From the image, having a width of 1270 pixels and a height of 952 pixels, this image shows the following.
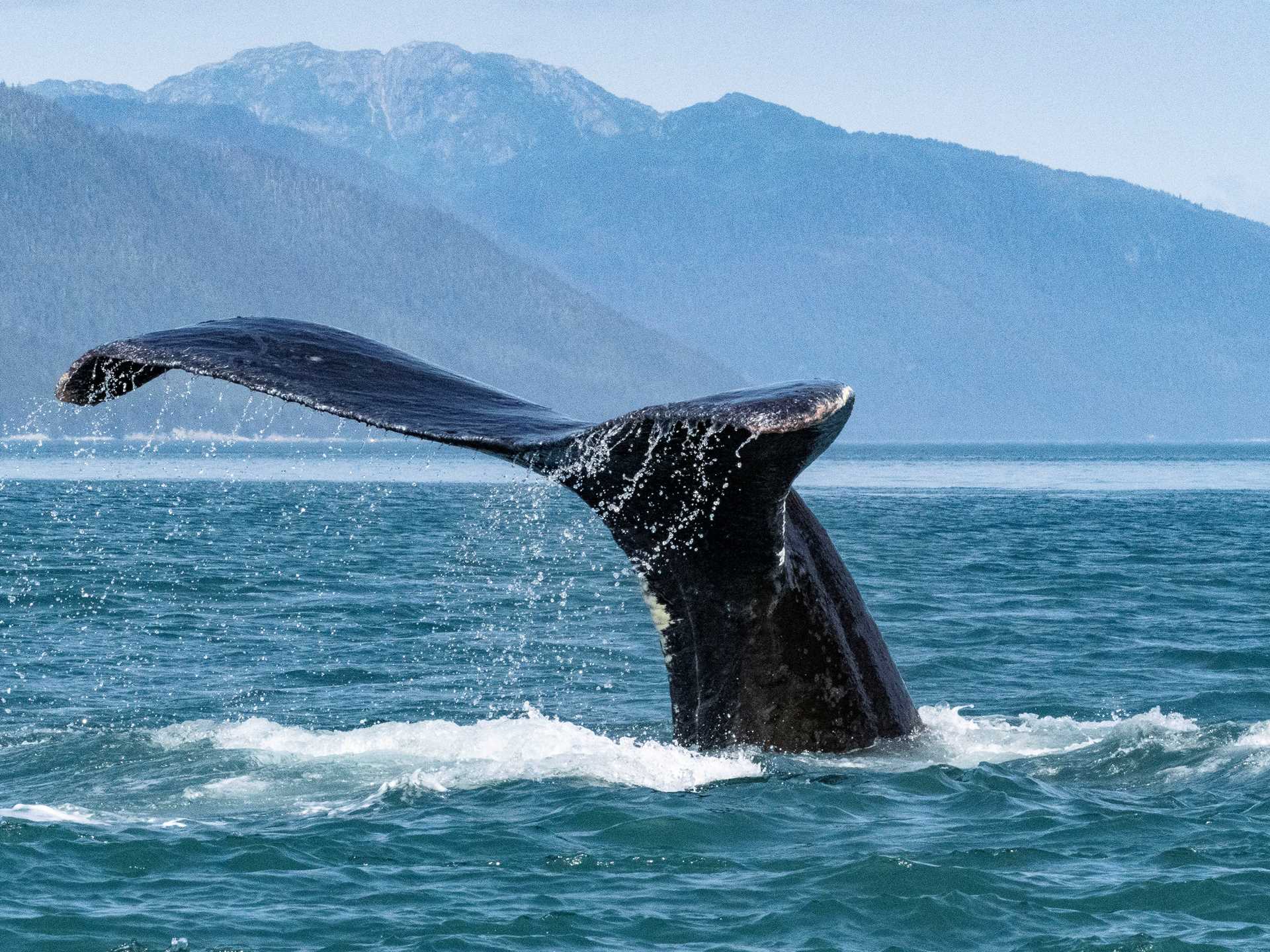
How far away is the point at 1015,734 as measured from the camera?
9289 millimetres

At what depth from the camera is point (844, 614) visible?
6328 mm

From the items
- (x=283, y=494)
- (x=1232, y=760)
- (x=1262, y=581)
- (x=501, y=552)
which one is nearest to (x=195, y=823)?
(x=1232, y=760)

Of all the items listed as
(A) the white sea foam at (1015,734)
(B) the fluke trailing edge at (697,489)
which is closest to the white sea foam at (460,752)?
(B) the fluke trailing edge at (697,489)

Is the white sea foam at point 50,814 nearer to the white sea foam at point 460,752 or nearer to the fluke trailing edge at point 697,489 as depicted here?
the white sea foam at point 460,752

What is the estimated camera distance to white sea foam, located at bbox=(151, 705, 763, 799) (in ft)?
26.0

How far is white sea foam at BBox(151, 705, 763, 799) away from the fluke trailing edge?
814 mm

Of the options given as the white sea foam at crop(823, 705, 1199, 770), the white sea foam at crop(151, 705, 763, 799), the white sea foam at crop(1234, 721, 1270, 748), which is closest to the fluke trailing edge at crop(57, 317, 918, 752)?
the white sea foam at crop(151, 705, 763, 799)

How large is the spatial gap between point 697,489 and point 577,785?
2.95 meters

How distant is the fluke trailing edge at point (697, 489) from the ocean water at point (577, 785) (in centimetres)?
38

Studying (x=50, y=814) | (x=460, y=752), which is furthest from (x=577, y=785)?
(x=50, y=814)

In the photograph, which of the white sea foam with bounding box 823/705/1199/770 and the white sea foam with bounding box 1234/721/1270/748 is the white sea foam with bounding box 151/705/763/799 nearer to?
the white sea foam with bounding box 823/705/1199/770

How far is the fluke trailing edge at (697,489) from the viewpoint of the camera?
4973 millimetres

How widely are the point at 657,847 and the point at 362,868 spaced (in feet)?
3.87

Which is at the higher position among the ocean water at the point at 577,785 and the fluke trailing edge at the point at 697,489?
the fluke trailing edge at the point at 697,489
